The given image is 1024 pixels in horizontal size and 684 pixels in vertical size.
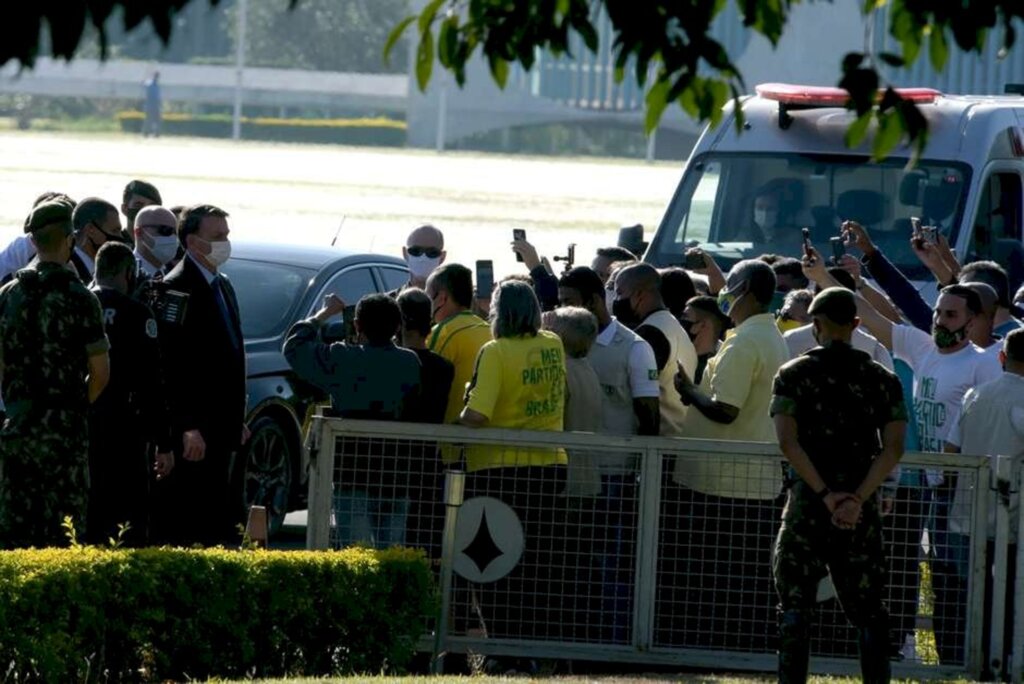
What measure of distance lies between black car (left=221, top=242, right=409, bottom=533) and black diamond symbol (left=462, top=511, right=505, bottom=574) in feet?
11.2

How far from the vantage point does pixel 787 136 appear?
51.5 ft

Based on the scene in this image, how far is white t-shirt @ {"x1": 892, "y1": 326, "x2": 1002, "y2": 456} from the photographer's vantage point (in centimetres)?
960

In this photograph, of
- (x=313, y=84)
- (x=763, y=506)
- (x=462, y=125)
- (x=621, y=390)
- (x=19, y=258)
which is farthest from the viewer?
(x=313, y=84)

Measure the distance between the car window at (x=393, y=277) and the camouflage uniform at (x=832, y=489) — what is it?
625 cm

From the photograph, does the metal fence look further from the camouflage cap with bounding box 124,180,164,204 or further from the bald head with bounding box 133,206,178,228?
the camouflage cap with bounding box 124,180,164,204

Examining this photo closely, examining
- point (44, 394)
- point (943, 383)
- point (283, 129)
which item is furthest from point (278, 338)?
point (283, 129)

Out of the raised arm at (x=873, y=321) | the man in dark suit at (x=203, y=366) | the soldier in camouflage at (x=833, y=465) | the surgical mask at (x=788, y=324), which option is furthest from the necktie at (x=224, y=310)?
the soldier in camouflage at (x=833, y=465)

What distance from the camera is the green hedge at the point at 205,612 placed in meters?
7.91

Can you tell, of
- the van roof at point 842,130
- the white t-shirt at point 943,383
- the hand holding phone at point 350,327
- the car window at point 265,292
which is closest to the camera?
the white t-shirt at point 943,383

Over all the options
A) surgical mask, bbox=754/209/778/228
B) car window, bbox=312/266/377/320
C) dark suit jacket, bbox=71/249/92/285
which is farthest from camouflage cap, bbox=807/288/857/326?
surgical mask, bbox=754/209/778/228

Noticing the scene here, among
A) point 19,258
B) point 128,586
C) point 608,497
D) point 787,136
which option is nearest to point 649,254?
point 787,136

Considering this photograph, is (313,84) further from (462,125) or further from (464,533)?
(464,533)

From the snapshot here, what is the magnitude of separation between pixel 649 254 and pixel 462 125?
80.7m

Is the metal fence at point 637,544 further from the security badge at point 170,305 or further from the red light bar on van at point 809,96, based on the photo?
the red light bar on van at point 809,96
